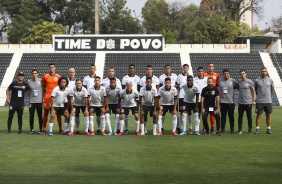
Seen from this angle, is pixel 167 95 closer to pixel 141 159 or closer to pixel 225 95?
pixel 225 95

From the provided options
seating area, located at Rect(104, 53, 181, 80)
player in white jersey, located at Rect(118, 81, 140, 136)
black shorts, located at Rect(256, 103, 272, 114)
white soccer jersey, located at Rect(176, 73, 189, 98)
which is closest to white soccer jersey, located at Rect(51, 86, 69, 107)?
player in white jersey, located at Rect(118, 81, 140, 136)

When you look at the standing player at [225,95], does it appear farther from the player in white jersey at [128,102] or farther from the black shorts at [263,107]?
the player in white jersey at [128,102]

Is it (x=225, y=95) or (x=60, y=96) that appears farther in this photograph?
(x=225, y=95)

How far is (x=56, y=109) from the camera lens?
17844 mm

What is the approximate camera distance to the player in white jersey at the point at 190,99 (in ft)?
57.7

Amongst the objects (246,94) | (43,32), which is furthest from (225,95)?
(43,32)

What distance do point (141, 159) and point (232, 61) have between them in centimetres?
4407

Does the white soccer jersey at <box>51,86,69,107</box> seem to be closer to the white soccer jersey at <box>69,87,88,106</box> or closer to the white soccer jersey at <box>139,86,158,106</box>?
the white soccer jersey at <box>69,87,88,106</box>

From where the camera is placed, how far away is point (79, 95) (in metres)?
17.8

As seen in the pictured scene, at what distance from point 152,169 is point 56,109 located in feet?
26.4

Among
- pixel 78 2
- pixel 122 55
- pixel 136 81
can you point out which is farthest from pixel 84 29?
pixel 136 81

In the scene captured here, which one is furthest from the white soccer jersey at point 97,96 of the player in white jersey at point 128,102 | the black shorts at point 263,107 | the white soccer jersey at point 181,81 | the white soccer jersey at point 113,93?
the black shorts at point 263,107

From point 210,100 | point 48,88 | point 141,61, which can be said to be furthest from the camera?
point 141,61

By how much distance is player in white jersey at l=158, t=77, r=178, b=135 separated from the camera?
17.6m
